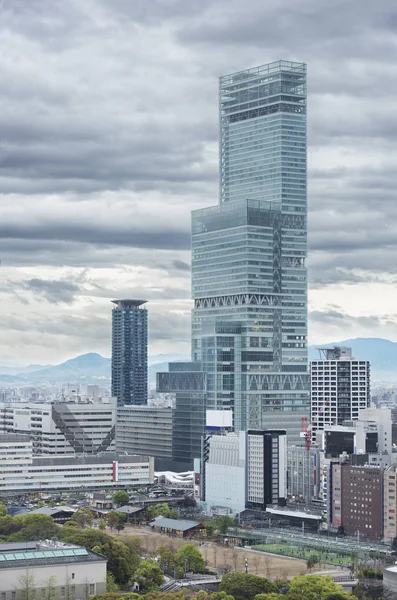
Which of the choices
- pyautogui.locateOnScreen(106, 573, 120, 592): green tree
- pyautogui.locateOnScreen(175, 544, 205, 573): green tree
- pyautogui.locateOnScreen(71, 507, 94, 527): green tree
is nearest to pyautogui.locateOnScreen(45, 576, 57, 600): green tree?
pyautogui.locateOnScreen(106, 573, 120, 592): green tree

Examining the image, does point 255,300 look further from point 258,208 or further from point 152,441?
point 152,441

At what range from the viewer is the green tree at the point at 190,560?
50938mm

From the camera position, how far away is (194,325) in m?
106

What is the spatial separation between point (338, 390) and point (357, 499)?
131 ft

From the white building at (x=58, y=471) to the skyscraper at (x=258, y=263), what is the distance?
12563mm

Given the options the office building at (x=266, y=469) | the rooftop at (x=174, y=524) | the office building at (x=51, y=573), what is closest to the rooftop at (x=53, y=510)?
the rooftop at (x=174, y=524)

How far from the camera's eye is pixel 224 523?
214 ft

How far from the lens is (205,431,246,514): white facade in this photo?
7269 centimetres

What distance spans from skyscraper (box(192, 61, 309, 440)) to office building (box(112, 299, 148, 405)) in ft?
207

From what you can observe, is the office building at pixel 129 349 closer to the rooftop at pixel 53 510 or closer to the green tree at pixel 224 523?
the rooftop at pixel 53 510

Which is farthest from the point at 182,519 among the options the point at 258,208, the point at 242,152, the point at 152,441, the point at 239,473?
the point at 242,152

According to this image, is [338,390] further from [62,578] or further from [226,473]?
[62,578]

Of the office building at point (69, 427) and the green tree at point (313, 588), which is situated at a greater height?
the office building at point (69, 427)

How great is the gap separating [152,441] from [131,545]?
157 ft
